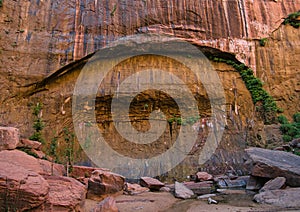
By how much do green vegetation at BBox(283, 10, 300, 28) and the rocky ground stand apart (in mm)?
12353

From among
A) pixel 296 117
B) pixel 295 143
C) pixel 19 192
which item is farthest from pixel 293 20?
pixel 19 192

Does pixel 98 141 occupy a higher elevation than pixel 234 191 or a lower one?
higher

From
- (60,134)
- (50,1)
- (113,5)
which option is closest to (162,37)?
(113,5)

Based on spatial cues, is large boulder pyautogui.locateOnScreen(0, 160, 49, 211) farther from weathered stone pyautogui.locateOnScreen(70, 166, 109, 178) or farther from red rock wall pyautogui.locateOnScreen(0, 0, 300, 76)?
red rock wall pyautogui.locateOnScreen(0, 0, 300, 76)

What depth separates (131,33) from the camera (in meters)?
17.0

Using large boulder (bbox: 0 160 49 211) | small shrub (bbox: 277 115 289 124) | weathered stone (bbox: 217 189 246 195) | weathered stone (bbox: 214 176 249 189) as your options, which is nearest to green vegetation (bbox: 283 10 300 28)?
small shrub (bbox: 277 115 289 124)

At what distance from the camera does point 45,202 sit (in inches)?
197

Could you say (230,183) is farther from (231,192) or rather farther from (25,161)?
(25,161)

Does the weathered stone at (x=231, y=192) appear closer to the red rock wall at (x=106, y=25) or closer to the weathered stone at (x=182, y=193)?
the weathered stone at (x=182, y=193)

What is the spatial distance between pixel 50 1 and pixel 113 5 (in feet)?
13.1

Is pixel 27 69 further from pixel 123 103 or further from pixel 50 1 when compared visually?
pixel 123 103

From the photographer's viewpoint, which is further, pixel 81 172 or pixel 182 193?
pixel 81 172

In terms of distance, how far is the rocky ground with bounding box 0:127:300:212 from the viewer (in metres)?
4.91

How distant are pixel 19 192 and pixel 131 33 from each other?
13.8 m
